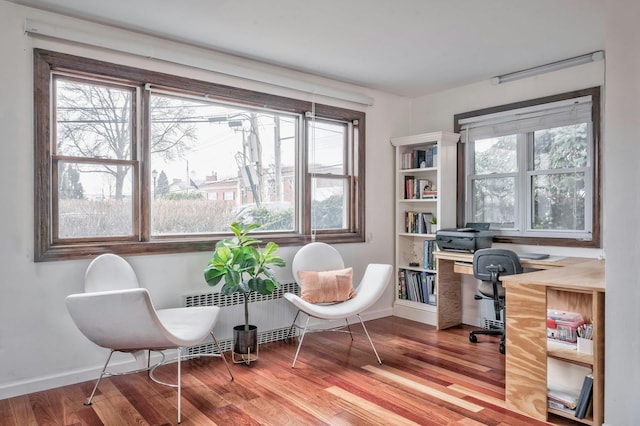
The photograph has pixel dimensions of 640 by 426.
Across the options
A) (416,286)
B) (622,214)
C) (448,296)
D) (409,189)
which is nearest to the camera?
(622,214)

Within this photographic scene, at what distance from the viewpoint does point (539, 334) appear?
2.48 m

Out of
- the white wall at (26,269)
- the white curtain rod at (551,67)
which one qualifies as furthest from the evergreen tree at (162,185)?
the white curtain rod at (551,67)

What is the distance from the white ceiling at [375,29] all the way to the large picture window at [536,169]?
468mm

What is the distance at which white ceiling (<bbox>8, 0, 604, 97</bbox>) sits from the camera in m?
2.86

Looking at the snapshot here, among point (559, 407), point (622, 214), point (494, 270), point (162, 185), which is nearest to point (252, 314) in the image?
point (162, 185)

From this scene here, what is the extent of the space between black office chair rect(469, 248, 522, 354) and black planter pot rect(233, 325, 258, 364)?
1.89m

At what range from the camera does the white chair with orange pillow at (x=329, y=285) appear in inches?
134

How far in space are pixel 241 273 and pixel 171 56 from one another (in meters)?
1.70

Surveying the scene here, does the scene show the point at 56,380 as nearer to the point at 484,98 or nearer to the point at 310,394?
the point at 310,394

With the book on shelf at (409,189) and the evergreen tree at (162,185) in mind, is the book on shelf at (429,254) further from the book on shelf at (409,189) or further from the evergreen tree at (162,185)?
the evergreen tree at (162,185)

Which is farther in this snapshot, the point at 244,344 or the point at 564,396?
the point at 244,344

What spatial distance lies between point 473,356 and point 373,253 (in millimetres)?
1568

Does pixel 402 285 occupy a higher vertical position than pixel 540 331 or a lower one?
lower

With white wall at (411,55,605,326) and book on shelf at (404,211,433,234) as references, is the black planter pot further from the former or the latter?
white wall at (411,55,605,326)
